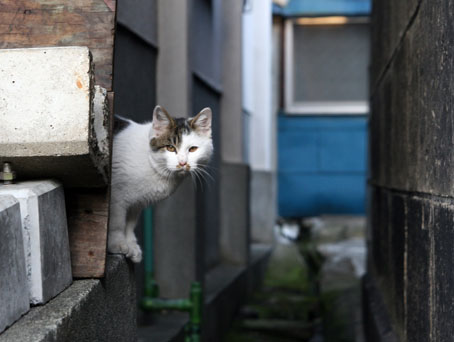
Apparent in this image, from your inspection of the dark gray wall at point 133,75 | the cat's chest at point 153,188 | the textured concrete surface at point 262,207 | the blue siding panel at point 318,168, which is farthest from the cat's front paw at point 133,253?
the blue siding panel at point 318,168

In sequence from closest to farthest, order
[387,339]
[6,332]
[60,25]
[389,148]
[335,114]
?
[6,332]
[60,25]
[387,339]
[389,148]
[335,114]

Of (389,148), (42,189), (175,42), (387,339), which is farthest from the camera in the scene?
(175,42)

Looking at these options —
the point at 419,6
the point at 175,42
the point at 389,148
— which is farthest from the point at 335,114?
the point at 419,6

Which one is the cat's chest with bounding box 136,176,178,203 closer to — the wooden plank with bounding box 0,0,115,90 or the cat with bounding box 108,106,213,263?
the cat with bounding box 108,106,213,263

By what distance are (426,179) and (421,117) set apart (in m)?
0.27

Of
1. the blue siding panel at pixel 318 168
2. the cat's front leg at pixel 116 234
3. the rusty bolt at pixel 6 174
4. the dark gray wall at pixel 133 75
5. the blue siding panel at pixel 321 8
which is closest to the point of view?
the rusty bolt at pixel 6 174

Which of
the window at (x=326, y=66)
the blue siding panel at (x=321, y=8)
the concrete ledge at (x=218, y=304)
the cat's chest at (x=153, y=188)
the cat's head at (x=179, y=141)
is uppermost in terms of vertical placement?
the blue siding panel at (x=321, y=8)

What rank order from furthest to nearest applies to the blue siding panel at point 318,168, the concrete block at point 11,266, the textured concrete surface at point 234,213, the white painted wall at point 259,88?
the blue siding panel at point 318,168, the white painted wall at point 259,88, the textured concrete surface at point 234,213, the concrete block at point 11,266

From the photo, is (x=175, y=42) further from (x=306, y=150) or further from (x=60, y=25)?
(x=306, y=150)

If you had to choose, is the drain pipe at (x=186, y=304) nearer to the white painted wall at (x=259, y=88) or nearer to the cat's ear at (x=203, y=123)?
the cat's ear at (x=203, y=123)

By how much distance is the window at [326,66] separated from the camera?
12383 millimetres

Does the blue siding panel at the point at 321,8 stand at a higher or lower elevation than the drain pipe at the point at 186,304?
higher

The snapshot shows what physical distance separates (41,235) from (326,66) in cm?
1113

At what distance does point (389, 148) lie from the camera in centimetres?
395
